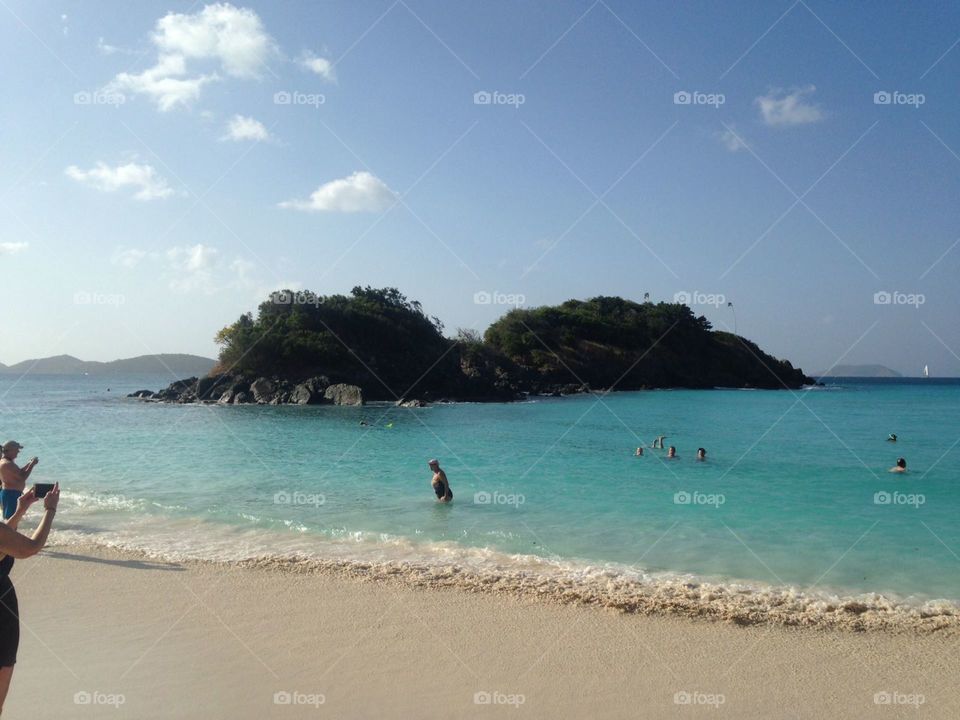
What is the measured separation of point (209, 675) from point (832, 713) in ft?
19.7

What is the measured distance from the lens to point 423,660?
6.77 meters

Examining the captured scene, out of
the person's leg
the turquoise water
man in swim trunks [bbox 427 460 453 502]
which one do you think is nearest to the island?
the turquoise water

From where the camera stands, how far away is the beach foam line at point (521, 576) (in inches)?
324

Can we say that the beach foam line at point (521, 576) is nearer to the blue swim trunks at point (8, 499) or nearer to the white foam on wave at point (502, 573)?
the white foam on wave at point (502, 573)

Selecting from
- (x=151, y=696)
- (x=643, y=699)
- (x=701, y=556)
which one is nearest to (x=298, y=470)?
(x=701, y=556)

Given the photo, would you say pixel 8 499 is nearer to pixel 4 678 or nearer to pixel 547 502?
pixel 4 678

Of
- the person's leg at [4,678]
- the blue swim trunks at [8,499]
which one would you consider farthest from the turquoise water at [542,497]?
the person's leg at [4,678]

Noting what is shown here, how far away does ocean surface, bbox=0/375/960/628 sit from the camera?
10812 millimetres

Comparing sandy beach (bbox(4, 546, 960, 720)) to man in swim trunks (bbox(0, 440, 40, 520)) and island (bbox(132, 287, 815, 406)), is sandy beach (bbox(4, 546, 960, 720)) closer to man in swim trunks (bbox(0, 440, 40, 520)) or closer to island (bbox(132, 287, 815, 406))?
man in swim trunks (bbox(0, 440, 40, 520))

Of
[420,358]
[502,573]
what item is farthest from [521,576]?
[420,358]

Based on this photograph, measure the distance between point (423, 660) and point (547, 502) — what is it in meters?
9.26

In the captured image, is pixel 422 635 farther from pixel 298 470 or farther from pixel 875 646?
pixel 298 470

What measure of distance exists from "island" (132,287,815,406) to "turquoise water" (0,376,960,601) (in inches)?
887

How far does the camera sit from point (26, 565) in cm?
994
